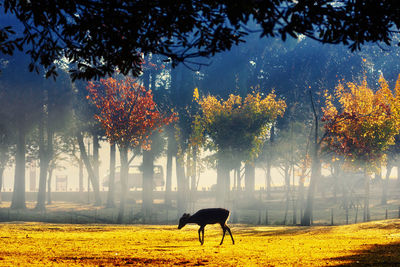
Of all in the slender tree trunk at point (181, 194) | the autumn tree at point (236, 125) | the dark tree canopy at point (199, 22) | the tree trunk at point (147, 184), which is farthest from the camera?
the slender tree trunk at point (181, 194)

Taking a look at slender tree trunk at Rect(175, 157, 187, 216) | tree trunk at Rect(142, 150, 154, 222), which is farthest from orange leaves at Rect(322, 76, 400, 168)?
tree trunk at Rect(142, 150, 154, 222)

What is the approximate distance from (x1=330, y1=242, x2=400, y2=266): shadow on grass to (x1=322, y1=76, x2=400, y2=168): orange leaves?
19.9m

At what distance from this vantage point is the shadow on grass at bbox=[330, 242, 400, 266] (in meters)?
12.0

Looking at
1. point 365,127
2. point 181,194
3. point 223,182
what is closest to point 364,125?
point 365,127

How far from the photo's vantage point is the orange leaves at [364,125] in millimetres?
35500

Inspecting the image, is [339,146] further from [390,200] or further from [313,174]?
[390,200]

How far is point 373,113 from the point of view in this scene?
3644 cm

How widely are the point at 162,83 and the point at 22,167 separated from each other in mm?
16871

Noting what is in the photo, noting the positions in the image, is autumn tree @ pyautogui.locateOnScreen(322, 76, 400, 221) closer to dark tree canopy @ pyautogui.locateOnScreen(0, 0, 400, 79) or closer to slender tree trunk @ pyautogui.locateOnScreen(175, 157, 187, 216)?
slender tree trunk @ pyautogui.locateOnScreen(175, 157, 187, 216)

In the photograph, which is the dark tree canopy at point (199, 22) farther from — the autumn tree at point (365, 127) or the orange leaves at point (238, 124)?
the autumn tree at point (365, 127)

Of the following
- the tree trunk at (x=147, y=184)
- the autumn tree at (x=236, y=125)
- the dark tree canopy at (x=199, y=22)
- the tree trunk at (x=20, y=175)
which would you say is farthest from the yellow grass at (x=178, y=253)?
the tree trunk at (x=20, y=175)

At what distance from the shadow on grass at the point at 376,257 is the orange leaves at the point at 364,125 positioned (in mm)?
19863

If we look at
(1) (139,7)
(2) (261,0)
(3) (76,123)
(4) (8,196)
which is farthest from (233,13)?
(4) (8,196)

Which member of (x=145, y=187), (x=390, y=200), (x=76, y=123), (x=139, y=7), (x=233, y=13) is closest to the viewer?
(x=233, y=13)
